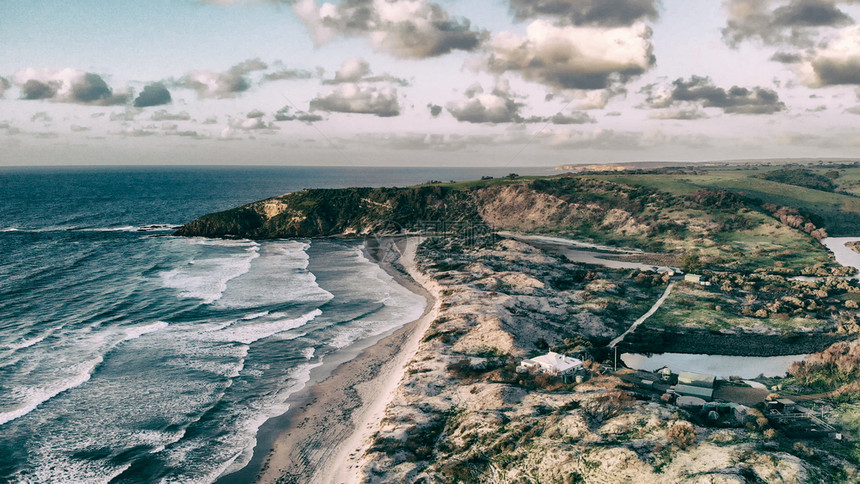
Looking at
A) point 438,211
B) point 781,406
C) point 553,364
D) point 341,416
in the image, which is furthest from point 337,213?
point 781,406

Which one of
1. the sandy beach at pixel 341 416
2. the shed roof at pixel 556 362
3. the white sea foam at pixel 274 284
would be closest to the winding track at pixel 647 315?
the shed roof at pixel 556 362

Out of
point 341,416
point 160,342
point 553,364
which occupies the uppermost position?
point 553,364

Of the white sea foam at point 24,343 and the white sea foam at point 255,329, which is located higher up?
the white sea foam at point 24,343

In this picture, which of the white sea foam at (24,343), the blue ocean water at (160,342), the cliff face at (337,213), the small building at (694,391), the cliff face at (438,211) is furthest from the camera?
the cliff face at (438,211)

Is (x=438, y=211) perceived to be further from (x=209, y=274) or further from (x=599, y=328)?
(x=599, y=328)

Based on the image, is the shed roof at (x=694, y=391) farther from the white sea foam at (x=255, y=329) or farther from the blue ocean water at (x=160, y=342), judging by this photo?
the white sea foam at (x=255, y=329)
